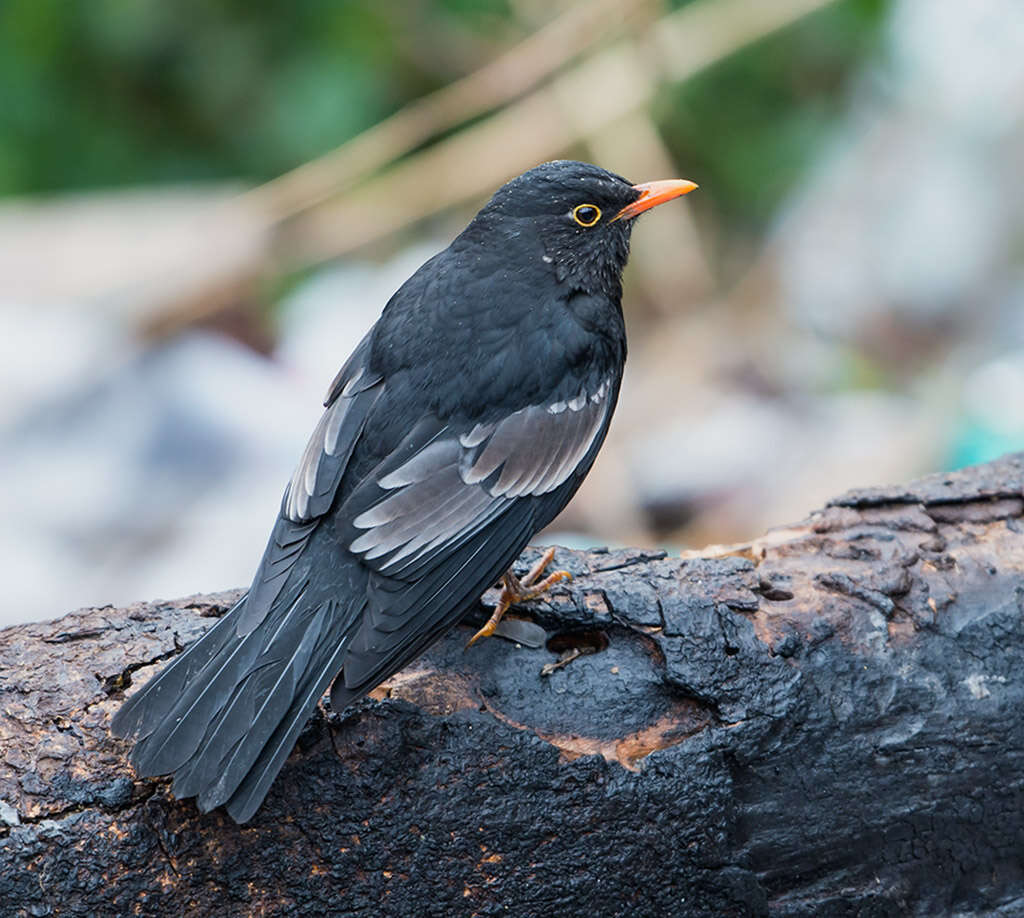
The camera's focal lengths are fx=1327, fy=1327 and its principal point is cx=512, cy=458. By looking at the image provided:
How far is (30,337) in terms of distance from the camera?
5910 millimetres

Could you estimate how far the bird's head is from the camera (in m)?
3.37

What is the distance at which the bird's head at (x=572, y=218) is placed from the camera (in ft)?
11.1

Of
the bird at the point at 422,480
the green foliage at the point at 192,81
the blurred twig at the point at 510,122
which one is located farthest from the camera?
the green foliage at the point at 192,81

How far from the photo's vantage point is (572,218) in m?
3.39

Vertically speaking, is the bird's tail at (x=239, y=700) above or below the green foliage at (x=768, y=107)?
below

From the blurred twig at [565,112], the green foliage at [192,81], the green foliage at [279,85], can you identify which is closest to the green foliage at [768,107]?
the green foliage at [279,85]

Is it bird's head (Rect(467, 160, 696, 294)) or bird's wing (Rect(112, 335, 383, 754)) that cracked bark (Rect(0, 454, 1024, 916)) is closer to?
bird's wing (Rect(112, 335, 383, 754))

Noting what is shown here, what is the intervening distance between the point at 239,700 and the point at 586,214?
1.57m

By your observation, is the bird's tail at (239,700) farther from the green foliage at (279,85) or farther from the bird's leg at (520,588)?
the green foliage at (279,85)

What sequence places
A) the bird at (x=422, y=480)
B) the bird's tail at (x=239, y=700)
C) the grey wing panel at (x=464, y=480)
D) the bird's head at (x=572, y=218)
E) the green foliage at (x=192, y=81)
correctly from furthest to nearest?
the green foliage at (x=192, y=81), the bird's head at (x=572, y=218), the grey wing panel at (x=464, y=480), the bird at (x=422, y=480), the bird's tail at (x=239, y=700)

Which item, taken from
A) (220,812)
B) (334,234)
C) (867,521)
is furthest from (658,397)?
(220,812)

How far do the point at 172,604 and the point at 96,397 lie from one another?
9.65ft

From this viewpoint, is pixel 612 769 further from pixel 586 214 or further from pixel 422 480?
pixel 586 214

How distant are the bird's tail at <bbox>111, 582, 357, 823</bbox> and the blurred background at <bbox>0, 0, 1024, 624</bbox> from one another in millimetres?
2517
